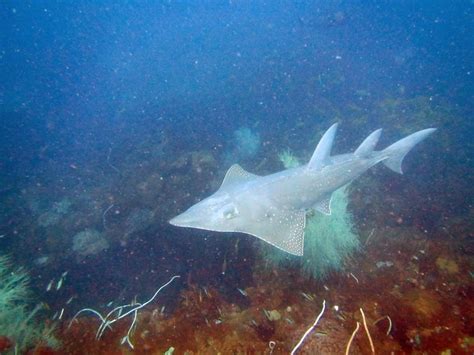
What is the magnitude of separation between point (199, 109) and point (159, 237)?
37.1 ft

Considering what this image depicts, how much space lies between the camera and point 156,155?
12195mm

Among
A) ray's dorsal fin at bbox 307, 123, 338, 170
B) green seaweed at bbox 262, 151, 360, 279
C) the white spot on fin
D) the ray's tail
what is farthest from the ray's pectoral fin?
the ray's tail

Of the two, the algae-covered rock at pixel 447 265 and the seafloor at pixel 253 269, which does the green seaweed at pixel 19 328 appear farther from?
the algae-covered rock at pixel 447 265

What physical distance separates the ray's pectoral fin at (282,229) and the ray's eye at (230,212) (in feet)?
0.89

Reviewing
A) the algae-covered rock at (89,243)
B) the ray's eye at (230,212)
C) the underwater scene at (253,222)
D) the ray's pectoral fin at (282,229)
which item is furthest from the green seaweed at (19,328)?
the ray's pectoral fin at (282,229)

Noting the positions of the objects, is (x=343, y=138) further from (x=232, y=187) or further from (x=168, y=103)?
(x=168, y=103)

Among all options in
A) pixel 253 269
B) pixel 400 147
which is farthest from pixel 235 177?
pixel 400 147

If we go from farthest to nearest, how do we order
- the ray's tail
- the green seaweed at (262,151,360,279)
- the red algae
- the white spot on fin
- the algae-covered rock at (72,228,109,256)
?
the algae-covered rock at (72,228,109,256), the green seaweed at (262,151,360,279), the ray's tail, the white spot on fin, the red algae

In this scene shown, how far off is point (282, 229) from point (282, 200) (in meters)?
0.50

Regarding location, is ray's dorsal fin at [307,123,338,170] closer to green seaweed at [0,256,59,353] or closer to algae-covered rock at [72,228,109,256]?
green seaweed at [0,256,59,353]

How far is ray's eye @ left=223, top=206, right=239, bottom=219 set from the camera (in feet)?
14.3

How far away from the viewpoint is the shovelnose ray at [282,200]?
4.36 meters

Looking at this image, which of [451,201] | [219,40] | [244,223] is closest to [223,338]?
[244,223]

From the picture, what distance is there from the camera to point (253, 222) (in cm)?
450
